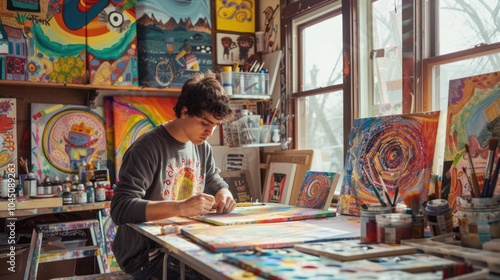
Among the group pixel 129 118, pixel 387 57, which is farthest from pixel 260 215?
pixel 129 118

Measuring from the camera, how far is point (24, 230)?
11.8 feet

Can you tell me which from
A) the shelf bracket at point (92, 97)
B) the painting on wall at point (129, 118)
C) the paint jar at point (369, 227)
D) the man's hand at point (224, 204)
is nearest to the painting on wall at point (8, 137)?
the shelf bracket at point (92, 97)

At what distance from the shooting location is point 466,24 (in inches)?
96.5

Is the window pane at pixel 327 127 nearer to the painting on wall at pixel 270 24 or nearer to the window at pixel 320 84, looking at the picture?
the window at pixel 320 84

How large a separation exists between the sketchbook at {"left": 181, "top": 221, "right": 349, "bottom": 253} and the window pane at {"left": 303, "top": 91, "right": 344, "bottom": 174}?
151 cm

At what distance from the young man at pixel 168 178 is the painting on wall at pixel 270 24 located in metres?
1.63

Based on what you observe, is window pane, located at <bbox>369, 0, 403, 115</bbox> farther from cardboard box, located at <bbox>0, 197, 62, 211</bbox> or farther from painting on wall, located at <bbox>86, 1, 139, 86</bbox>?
cardboard box, located at <bbox>0, 197, 62, 211</bbox>

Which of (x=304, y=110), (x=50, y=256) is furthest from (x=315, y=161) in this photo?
(x=50, y=256)

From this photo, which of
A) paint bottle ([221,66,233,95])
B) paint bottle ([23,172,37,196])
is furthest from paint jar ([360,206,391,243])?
paint bottle ([23,172,37,196])

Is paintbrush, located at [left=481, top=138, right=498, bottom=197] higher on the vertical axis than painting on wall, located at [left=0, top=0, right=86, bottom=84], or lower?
lower

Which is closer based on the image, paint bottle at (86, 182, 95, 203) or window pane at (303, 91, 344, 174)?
window pane at (303, 91, 344, 174)

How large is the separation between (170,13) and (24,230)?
75.7 inches

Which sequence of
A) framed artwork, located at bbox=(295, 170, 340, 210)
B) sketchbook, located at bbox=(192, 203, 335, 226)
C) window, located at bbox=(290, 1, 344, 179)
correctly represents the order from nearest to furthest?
sketchbook, located at bbox=(192, 203, 335, 226)
framed artwork, located at bbox=(295, 170, 340, 210)
window, located at bbox=(290, 1, 344, 179)

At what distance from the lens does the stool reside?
3.31 meters
